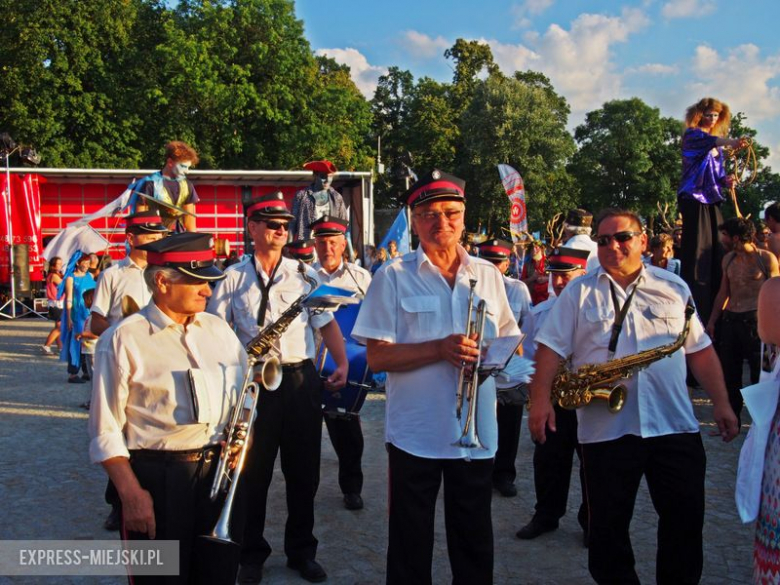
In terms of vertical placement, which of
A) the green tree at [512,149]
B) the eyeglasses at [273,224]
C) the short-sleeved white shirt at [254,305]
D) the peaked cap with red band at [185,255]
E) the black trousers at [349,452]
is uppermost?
the green tree at [512,149]

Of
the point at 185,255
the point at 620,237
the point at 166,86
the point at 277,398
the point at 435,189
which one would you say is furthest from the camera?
the point at 166,86

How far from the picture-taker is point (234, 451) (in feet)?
10.9

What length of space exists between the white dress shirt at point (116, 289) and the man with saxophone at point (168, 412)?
2.54 meters

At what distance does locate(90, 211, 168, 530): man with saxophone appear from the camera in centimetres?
561

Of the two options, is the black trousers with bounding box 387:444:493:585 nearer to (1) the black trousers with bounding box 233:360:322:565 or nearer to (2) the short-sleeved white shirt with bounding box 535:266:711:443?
(2) the short-sleeved white shirt with bounding box 535:266:711:443

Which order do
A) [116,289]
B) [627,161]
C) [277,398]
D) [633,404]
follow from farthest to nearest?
[627,161]
[116,289]
[277,398]
[633,404]

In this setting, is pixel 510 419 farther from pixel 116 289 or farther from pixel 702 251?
pixel 702 251

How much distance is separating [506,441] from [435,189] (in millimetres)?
3358

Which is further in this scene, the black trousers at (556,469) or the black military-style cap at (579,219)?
the black military-style cap at (579,219)

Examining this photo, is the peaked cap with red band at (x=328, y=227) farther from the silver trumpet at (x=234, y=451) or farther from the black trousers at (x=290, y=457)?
the silver trumpet at (x=234, y=451)

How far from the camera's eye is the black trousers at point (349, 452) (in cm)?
619

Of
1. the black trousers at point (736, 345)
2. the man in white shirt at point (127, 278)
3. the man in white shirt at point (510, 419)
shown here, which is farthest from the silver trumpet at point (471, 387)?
the black trousers at point (736, 345)

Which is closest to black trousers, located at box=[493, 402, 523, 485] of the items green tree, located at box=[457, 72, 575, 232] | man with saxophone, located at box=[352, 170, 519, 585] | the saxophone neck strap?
the saxophone neck strap

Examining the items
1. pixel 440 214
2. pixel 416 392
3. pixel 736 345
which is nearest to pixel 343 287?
pixel 440 214
